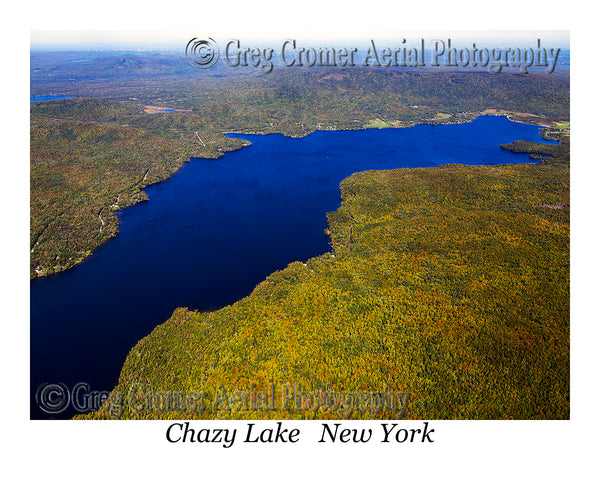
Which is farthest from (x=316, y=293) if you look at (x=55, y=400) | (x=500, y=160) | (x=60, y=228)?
(x=500, y=160)

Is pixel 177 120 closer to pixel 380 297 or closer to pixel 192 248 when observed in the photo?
pixel 192 248

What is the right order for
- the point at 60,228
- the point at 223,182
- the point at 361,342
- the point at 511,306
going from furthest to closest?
the point at 223,182 < the point at 60,228 < the point at 511,306 < the point at 361,342

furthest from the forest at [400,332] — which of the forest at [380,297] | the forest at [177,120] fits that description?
the forest at [177,120]

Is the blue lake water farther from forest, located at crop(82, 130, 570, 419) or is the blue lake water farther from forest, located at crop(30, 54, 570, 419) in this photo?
forest, located at crop(82, 130, 570, 419)

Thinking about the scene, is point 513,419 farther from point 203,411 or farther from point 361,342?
point 203,411

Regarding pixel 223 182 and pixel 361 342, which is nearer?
pixel 361 342

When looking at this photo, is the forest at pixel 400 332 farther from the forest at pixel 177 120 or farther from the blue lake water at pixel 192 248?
the forest at pixel 177 120

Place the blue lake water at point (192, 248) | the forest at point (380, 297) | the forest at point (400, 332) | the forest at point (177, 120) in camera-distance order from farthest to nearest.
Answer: the forest at point (177, 120) → the blue lake water at point (192, 248) → the forest at point (380, 297) → the forest at point (400, 332)

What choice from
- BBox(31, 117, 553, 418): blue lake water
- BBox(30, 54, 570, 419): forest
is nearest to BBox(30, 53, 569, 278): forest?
BBox(30, 54, 570, 419): forest

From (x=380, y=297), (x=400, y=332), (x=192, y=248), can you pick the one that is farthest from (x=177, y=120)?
(x=400, y=332)
